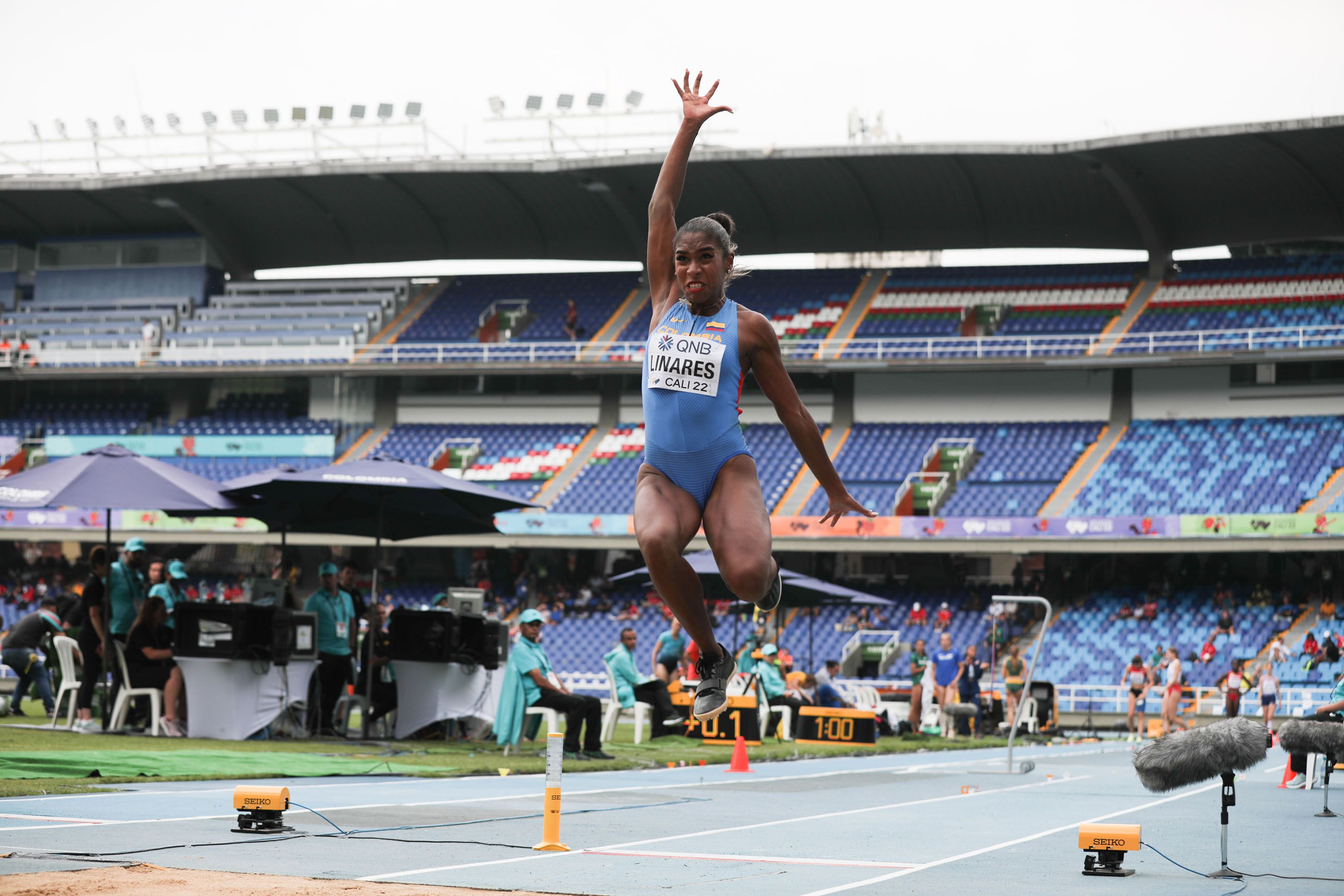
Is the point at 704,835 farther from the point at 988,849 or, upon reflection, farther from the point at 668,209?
the point at 668,209

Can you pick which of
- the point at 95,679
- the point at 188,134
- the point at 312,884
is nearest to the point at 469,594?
the point at 95,679

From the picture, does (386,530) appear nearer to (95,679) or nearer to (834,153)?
(95,679)

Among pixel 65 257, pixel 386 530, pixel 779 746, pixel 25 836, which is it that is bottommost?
pixel 779 746

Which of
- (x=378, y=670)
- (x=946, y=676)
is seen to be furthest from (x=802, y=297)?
(x=378, y=670)

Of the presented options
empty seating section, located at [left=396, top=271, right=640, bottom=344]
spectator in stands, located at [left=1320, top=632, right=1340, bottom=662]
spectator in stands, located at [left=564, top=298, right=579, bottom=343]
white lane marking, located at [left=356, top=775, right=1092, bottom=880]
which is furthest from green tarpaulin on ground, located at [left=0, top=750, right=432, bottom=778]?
empty seating section, located at [left=396, top=271, right=640, bottom=344]

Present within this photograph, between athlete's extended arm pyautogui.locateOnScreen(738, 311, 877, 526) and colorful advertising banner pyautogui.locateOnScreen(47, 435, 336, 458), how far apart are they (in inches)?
1279

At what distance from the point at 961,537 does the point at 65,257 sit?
89.6 feet

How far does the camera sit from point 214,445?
122 feet

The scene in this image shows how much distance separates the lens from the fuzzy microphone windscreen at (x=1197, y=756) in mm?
6812

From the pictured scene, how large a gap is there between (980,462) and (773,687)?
15.6 meters

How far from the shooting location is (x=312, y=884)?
5266 mm

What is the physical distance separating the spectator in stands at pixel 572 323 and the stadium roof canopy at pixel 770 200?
232cm

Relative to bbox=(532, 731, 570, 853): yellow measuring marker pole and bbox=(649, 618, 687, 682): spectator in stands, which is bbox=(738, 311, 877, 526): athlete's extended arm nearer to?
bbox=(532, 731, 570, 853): yellow measuring marker pole

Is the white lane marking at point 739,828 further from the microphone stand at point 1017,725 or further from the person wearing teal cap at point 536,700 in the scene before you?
the person wearing teal cap at point 536,700
